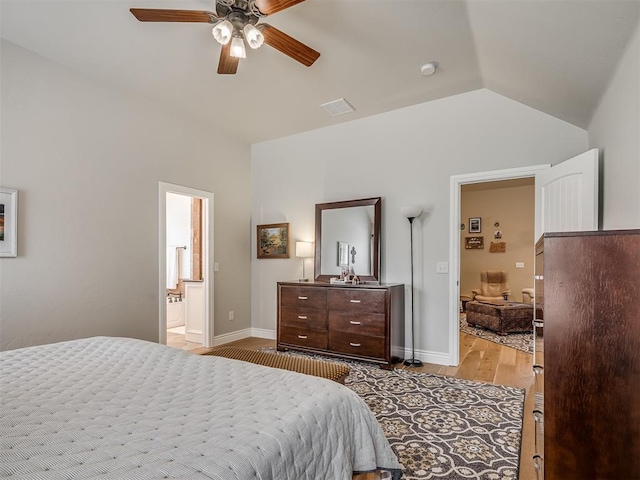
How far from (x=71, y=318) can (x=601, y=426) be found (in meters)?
3.74

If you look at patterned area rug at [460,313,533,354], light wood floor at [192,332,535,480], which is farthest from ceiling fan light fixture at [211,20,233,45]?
patterned area rug at [460,313,533,354]

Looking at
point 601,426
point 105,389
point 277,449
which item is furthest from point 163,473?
point 601,426

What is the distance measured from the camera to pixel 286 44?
7.60 feet

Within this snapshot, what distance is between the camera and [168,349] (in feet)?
6.30

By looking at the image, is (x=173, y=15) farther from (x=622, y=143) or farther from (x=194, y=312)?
(x=194, y=312)

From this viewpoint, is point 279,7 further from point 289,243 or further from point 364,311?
point 289,243

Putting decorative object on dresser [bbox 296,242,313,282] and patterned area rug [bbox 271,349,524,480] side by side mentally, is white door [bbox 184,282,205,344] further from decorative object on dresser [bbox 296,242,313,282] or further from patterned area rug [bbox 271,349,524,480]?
patterned area rug [bbox 271,349,524,480]

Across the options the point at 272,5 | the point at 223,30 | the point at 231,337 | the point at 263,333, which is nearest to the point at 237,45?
the point at 223,30

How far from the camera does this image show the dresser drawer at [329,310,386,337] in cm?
353

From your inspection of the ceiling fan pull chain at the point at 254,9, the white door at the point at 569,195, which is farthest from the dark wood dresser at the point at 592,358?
the ceiling fan pull chain at the point at 254,9

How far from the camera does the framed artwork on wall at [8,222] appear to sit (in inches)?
105

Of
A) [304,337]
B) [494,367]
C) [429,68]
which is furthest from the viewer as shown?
[304,337]

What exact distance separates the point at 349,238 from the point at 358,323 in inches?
43.7

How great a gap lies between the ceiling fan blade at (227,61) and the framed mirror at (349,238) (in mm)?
2171
